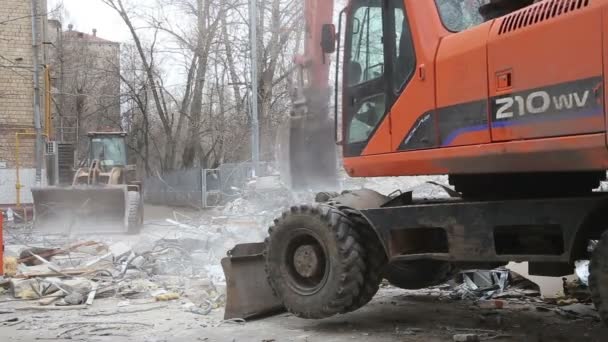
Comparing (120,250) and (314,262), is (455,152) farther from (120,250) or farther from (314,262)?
(120,250)

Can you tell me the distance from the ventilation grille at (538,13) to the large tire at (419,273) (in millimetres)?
3125

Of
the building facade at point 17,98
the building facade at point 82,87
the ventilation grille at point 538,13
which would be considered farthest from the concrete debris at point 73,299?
the building facade at point 82,87

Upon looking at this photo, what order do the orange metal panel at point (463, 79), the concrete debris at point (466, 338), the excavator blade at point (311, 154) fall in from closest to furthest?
1. the orange metal panel at point (463, 79)
2. the concrete debris at point (466, 338)
3. the excavator blade at point (311, 154)

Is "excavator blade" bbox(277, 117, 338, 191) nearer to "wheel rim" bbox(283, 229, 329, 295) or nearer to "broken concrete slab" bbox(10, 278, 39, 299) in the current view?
"wheel rim" bbox(283, 229, 329, 295)

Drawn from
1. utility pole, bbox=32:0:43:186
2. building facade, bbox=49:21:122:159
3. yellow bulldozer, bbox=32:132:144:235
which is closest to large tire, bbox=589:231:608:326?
yellow bulldozer, bbox=32:132:144:235

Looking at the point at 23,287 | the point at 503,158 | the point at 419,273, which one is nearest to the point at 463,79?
the point at 503,158

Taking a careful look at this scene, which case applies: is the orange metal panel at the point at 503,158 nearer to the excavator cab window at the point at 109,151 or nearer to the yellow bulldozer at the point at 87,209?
the yellow bulldozer at the point at 87,209

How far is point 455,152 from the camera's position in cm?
532

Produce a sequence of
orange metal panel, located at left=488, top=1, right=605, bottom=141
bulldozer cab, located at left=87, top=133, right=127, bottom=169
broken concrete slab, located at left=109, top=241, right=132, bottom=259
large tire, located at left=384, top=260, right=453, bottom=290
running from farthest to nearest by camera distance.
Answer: bulldozer cab, located at left=87, top=133, right=127, bottom=169 < broken concrete slab, located at left=109, top=241, right=132, bottom=259 < large tire, located at left=384, top=260, right=453, bottom=290 < orange metal panel, located at left=488, top=1, right=605, bottom=141

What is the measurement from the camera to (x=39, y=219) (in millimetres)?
16438

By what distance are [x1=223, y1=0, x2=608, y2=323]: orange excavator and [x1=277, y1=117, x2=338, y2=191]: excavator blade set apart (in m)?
2.53

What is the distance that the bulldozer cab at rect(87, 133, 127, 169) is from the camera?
20625 millimetres

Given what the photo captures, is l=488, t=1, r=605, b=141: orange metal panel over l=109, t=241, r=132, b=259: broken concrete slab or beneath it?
over

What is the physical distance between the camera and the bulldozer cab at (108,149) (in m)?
20.6
